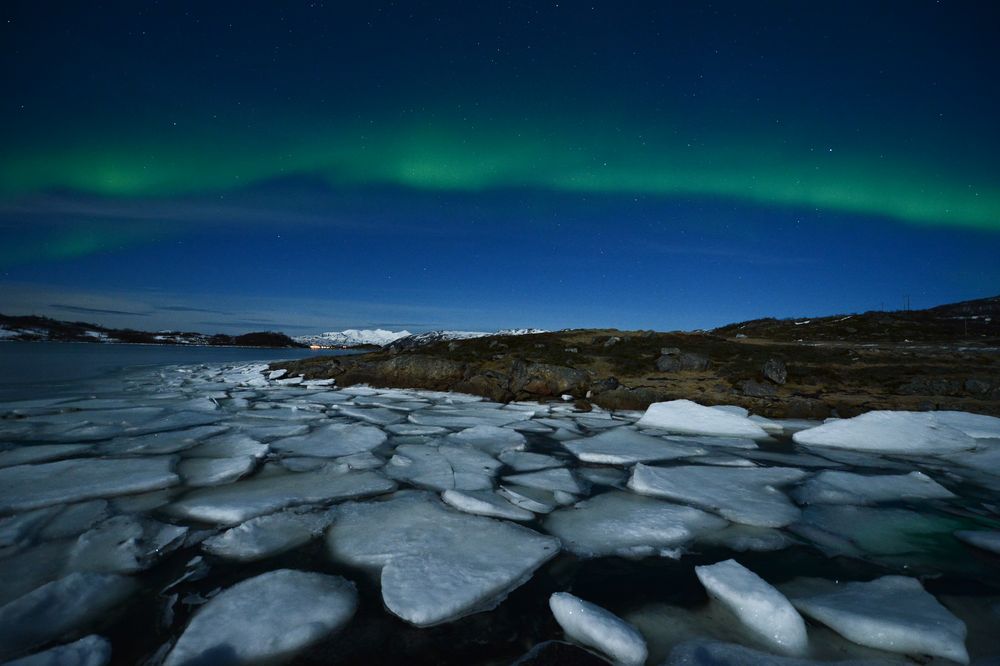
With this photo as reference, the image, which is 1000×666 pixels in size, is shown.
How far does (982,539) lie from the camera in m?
2.76

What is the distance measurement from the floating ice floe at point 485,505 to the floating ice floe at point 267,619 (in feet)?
3.71

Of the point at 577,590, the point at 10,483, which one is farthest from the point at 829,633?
the point at 10,483

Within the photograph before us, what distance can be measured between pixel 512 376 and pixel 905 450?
661 centimetres

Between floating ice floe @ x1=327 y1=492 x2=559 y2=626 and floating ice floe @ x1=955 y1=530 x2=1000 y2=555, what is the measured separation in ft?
8.77

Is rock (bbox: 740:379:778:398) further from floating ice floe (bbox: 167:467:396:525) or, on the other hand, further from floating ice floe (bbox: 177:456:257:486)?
floating ice floe (bbox: 177:456:257:486)

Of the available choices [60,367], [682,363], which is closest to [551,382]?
[682,363]

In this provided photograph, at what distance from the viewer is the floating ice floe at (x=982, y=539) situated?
2678 mm

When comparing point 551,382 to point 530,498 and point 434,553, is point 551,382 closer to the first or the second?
point 530,498

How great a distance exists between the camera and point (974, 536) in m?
2.83

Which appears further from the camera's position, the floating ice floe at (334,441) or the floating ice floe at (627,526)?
the floating ice floe at (334,441)

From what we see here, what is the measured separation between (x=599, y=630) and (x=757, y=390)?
9117 millimetres

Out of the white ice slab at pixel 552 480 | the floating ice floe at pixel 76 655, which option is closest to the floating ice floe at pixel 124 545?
the floating ice floe at pixel 76 655

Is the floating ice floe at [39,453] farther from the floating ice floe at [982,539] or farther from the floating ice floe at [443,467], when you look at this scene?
the floating ice floe at [982,539]

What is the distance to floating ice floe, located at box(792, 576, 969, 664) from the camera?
1.78 meters
